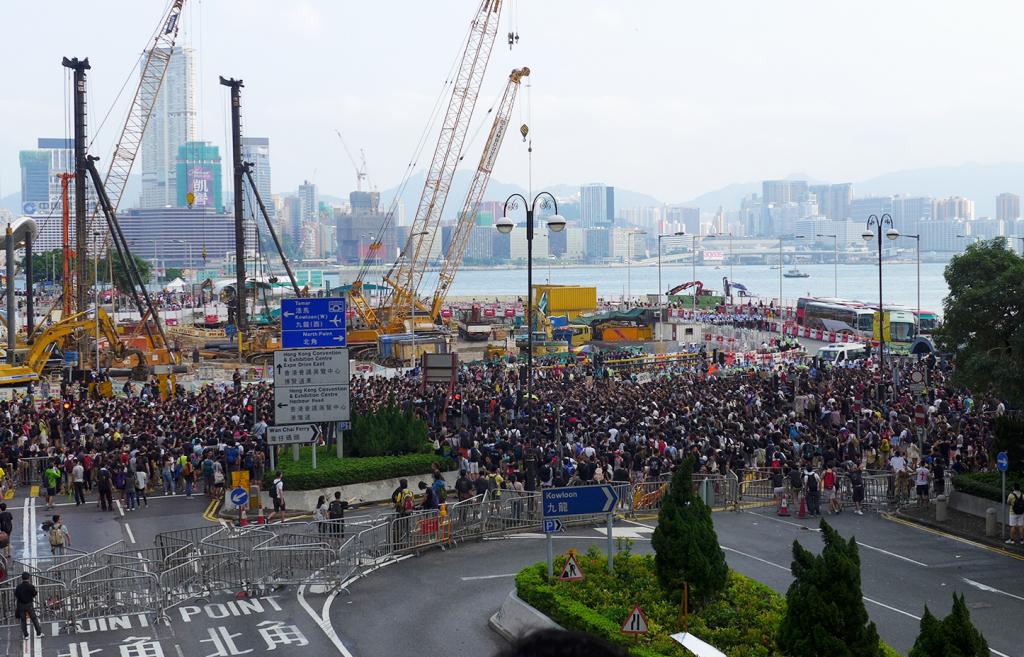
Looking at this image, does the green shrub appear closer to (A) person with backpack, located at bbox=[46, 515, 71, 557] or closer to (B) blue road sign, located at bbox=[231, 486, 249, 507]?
(B) blue road sign, located at bbox=[231, 486, 249, 507]

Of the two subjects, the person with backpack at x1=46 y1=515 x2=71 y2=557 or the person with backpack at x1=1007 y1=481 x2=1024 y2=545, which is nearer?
the person with backpack at x1=46 y1=515 x2=71 y2=557

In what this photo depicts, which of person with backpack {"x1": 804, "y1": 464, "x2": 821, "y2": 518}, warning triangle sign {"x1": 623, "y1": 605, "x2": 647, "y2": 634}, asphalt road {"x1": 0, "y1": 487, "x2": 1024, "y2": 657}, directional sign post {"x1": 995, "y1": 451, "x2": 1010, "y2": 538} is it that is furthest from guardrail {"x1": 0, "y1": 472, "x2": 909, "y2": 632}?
warning triangle sign {"x1": 623, "y1": 605, "x2": 647, "y2": 634}

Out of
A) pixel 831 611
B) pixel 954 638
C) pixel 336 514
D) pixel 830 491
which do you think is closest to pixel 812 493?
pixel 830 491

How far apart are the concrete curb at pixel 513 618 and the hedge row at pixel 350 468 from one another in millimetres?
9093

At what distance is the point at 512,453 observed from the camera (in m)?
25.8

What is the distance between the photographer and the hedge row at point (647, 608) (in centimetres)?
1270

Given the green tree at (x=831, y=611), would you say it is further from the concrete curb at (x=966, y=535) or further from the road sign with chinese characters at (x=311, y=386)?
the road sign with chinese characters at (x=311, y=386)

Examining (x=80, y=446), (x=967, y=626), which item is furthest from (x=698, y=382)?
(x=967, y=626)

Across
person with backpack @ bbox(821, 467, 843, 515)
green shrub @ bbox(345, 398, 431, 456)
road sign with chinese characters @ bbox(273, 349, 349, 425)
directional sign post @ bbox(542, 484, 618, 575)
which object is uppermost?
road sign with chinese characters @ bbox(273, 349, 349, 425)

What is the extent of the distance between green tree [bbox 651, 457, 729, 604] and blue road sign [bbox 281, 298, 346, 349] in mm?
13017

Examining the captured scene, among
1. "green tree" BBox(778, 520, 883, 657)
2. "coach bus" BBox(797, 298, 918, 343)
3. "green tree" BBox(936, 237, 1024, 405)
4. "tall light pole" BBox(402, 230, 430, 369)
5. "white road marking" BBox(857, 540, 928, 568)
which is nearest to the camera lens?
"green tree" BBox(778, 520, 883, 657)

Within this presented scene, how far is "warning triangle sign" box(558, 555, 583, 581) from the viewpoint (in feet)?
49.3

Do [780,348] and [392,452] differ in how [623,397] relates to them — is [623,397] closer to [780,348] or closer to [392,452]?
[392,452]

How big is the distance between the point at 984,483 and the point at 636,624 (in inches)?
483
